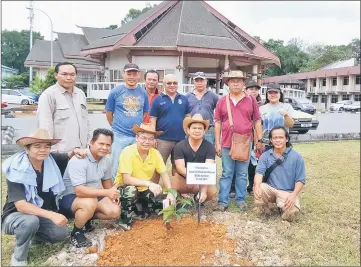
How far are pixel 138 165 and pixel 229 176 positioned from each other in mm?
1287

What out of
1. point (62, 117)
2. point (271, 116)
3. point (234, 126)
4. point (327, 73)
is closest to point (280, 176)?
point (234, 126)

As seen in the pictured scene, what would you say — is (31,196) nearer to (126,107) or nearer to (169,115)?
(126,107)

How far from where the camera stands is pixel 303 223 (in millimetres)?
4258

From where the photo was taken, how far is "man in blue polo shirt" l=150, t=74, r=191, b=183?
186 inches

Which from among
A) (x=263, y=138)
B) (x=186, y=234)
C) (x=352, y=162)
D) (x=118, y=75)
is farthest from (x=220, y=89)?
(x=186, y=234)

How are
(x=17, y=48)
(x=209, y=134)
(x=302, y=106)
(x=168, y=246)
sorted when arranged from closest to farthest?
(x=168, y=246) → (x=209, y=134) → (x=302, y=106) → (x=17, y=48)

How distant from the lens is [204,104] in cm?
492

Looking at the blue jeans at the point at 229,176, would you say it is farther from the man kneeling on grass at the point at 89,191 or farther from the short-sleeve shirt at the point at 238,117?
the man kneeling on grass at the point at 89,191

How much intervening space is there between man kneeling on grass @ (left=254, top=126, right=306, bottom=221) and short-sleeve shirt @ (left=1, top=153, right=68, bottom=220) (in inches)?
88.0

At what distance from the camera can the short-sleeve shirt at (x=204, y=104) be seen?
4.87 metres

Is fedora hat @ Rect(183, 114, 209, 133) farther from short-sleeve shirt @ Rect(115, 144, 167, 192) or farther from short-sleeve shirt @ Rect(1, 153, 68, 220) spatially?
short-sleeve shirt @ Rect(1, 153, 68, 220)

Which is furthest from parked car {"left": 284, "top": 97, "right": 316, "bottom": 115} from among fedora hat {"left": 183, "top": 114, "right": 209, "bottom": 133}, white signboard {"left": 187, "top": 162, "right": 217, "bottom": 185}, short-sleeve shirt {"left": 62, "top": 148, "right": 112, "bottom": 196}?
short-sleeve shirt {"left": 62, "top": 148, "right": 112, "bottom": 196}

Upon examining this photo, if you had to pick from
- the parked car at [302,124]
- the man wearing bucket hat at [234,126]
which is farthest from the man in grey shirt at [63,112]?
the parked car at [302,124]

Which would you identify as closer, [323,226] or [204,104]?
[323,226]
